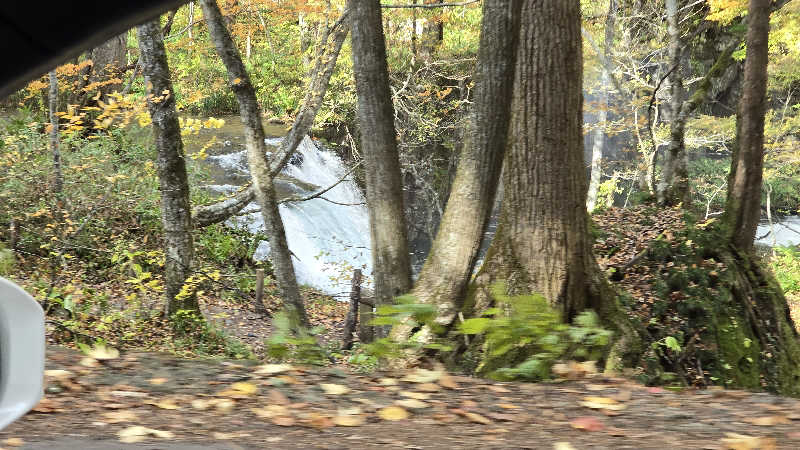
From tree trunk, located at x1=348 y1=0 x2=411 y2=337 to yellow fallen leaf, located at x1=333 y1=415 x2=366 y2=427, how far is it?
352cm

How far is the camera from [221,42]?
967 centimetres

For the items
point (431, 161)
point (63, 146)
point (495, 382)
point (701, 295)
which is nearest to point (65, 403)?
point (495, 382)

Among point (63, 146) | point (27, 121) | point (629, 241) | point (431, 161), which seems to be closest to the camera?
point (629, 241)

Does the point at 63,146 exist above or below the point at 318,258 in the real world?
above

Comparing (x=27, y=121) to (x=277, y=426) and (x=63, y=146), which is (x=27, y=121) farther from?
(x=277, y=426)

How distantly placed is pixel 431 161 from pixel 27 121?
458 inches

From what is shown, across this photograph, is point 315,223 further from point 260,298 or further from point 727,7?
point 727,7

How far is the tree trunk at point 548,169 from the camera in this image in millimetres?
6824

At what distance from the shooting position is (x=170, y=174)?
967cm

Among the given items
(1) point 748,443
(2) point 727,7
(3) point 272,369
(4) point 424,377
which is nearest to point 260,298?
(3) point 272,369

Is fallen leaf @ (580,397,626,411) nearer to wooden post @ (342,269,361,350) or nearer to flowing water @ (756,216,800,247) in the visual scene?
wooden post @ (342,269,361,350)

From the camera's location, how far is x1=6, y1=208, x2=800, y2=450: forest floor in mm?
3480

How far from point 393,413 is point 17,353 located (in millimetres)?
3116

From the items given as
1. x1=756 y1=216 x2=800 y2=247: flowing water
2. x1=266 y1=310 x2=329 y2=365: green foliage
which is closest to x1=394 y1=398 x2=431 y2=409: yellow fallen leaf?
x1=266 y1=310 x2=329 y2=365: green foliage
